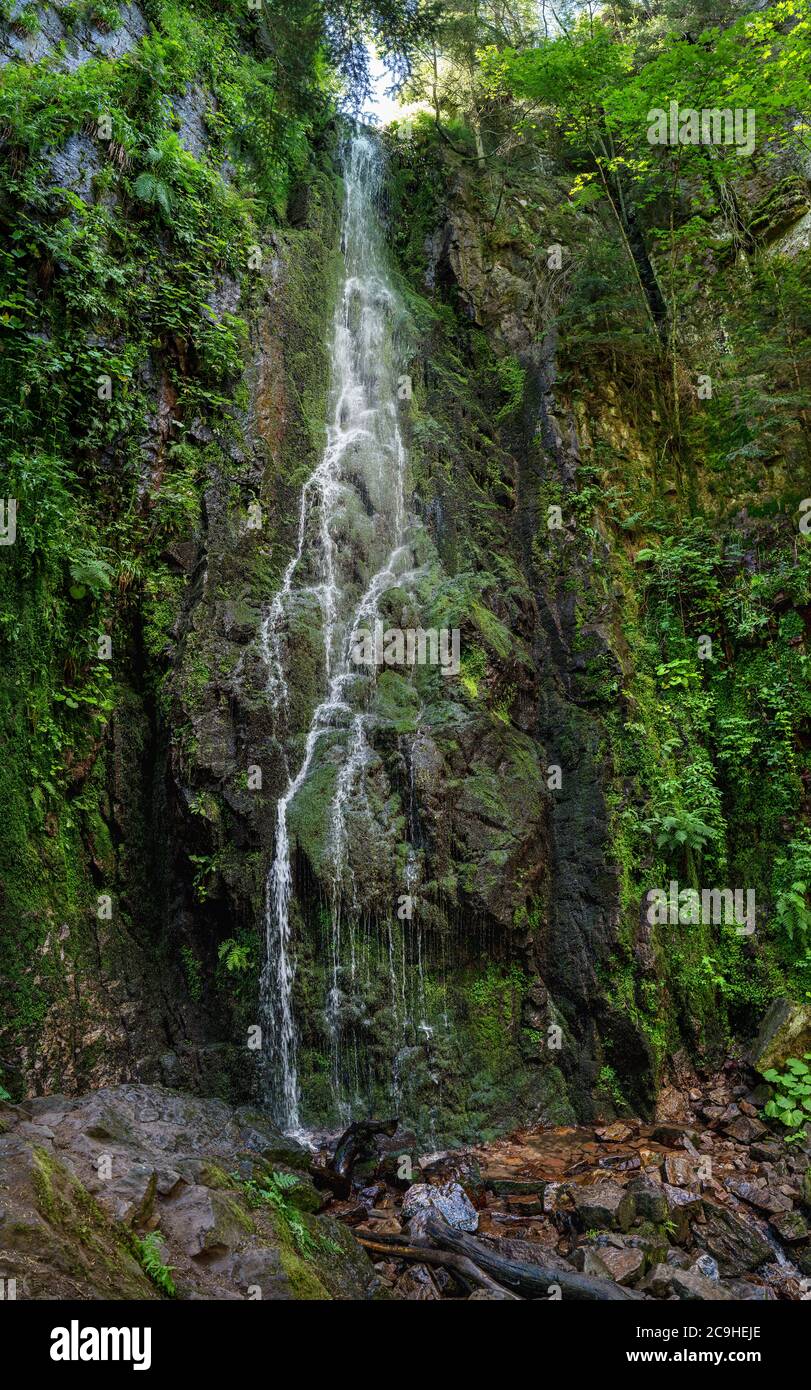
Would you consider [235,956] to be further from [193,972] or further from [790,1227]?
[790,1227]

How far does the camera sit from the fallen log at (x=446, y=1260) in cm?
464

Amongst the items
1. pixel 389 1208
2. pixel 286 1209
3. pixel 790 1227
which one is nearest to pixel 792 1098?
pixel 790 1227

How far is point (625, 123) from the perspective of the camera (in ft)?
38.5

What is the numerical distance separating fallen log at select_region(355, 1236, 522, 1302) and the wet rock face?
0.27 m

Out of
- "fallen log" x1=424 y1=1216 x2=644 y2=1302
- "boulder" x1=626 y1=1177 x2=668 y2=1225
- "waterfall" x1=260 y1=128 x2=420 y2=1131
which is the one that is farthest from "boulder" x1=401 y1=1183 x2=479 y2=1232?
"waterfall" x1=260 y1=128 x2=420 y2=1131

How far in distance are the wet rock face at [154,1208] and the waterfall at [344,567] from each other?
1561mm

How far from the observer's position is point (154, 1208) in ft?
13.7

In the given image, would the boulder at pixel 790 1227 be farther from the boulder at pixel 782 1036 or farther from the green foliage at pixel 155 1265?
the green foliage at pixel 155 1265

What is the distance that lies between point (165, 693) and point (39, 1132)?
15.6ft

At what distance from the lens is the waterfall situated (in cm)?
750

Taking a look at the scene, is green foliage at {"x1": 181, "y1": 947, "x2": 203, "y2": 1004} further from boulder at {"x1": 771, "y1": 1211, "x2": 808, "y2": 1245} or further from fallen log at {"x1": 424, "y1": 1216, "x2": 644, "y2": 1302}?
boulder at {"x1": 771, "y1": 1211, "x2": 808, "y2": 1245}

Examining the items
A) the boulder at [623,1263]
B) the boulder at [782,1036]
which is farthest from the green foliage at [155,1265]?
the boulder at [782,1036]

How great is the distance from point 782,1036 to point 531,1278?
181 inches
